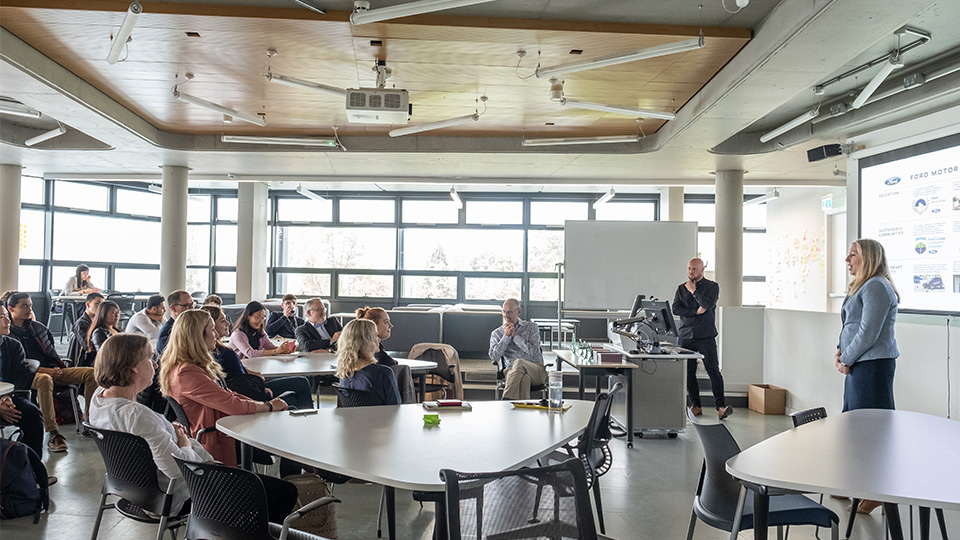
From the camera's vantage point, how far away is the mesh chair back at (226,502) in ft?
7.22

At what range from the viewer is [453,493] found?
5.53 ft

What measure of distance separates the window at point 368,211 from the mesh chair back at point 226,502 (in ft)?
37.4

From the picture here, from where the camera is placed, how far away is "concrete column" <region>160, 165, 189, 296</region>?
973cm

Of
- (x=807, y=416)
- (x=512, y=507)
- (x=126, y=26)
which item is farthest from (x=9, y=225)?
(x=807, y=416)

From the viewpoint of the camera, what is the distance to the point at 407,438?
9.00 feet

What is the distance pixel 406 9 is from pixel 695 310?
4533mm

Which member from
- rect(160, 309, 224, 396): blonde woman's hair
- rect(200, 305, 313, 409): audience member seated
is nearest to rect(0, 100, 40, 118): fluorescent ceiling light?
rect(200, 305, 313, 409): audience member seated

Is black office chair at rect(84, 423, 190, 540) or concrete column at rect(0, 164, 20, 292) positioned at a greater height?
concrete column at rect(0, 164, 20, 292)

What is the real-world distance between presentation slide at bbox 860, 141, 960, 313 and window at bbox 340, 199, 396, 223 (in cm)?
934

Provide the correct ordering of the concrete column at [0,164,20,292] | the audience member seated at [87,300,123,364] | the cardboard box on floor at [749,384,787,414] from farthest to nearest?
1. the concrete column at [0,164,20,292]
2. the cardboard box on floor at [749,384,787,414]
3. the audience member seated at [87,300,123,364]

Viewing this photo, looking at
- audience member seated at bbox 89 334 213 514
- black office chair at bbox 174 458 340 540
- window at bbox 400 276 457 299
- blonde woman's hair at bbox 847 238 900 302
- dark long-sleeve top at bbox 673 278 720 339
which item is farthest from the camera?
window at bbox 400 276 457 299

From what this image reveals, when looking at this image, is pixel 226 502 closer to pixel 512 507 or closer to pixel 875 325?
pixel 512 507

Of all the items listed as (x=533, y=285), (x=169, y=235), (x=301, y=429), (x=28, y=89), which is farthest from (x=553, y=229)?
(x=301, y=429)

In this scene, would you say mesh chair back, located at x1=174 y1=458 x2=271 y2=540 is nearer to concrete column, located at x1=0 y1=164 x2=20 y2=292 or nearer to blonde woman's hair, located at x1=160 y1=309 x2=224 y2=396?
blonde woman's hair, located at x1=160 y1=309 x2=224 y2=396
